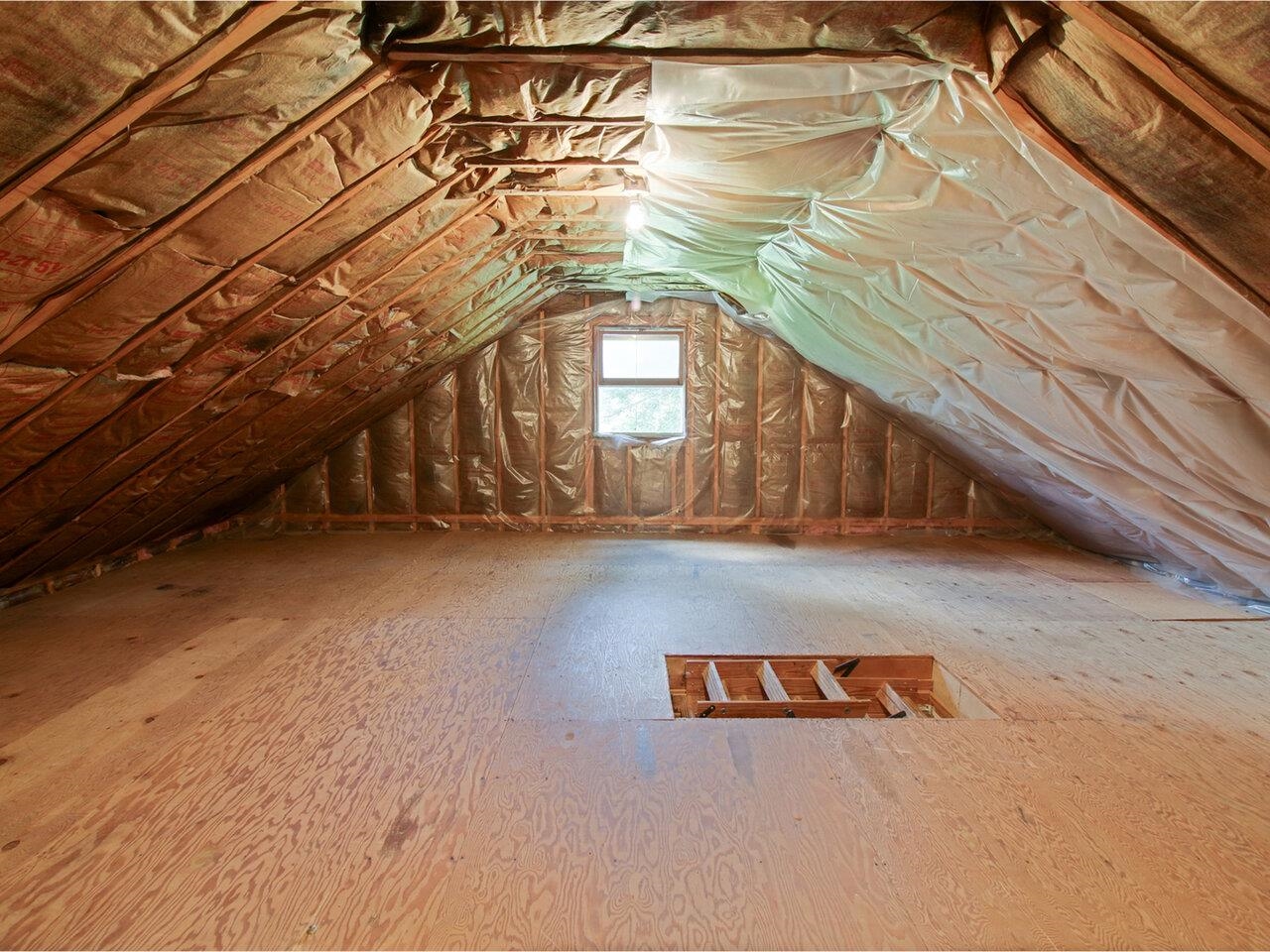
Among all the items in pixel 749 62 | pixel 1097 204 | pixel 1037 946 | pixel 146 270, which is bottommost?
pixel 1037 946

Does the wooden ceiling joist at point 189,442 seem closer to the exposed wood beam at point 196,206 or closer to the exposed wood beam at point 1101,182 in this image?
the exposed wood beam at point 196,206

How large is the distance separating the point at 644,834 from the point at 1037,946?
3.13 ft

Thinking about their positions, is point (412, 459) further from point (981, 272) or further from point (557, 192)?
point (981, 272)

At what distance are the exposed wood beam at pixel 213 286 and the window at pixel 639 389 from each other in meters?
3.95

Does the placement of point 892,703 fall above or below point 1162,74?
below

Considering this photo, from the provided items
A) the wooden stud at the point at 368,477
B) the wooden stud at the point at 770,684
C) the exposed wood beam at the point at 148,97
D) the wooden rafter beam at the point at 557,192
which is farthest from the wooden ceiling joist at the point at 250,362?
the wooden stud at the point at 368,477

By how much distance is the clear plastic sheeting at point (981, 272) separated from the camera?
1769 mm

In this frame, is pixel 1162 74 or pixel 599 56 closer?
pixel 1162 74

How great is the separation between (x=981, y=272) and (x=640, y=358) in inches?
157

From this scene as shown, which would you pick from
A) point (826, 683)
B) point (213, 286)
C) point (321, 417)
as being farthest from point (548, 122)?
point (321, 417)

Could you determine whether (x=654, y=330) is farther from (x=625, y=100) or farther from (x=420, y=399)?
(x=625, y=100)

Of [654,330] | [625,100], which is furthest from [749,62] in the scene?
[654,330]

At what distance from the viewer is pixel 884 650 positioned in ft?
10.4

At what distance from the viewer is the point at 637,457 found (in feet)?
20.1
